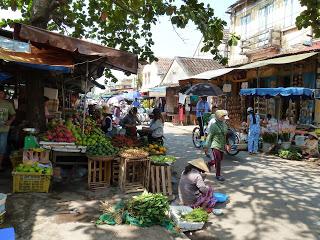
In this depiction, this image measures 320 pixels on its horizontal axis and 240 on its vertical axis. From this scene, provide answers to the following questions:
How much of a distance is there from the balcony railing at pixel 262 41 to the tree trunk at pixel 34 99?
15.2 m

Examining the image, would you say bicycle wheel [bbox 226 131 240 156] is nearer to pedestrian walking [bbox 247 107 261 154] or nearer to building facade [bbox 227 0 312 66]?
pedestrian walking [bbox 247 107 261 154]

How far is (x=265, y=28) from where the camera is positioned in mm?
21969

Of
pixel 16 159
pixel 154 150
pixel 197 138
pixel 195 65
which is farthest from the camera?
pixel 195 65

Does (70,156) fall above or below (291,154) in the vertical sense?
above

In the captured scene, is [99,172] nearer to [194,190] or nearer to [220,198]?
[194,190]

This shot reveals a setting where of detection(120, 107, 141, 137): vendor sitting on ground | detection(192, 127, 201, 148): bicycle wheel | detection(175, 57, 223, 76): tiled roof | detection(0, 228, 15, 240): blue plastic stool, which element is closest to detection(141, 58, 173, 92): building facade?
detection(175, 57, 223, 76): tiled roof

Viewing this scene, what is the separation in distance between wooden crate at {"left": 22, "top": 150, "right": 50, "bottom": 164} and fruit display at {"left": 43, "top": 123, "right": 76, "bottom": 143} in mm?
452

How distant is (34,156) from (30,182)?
635mm

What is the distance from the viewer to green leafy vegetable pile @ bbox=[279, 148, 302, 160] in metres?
11.8

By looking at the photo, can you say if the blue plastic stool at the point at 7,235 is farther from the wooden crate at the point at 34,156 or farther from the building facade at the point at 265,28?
the building facade at the point at 265,28

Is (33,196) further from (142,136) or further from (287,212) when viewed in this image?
(142,136)

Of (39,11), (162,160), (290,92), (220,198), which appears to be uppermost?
(39,11)

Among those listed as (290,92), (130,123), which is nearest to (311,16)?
(290,92)

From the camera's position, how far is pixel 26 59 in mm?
6652
